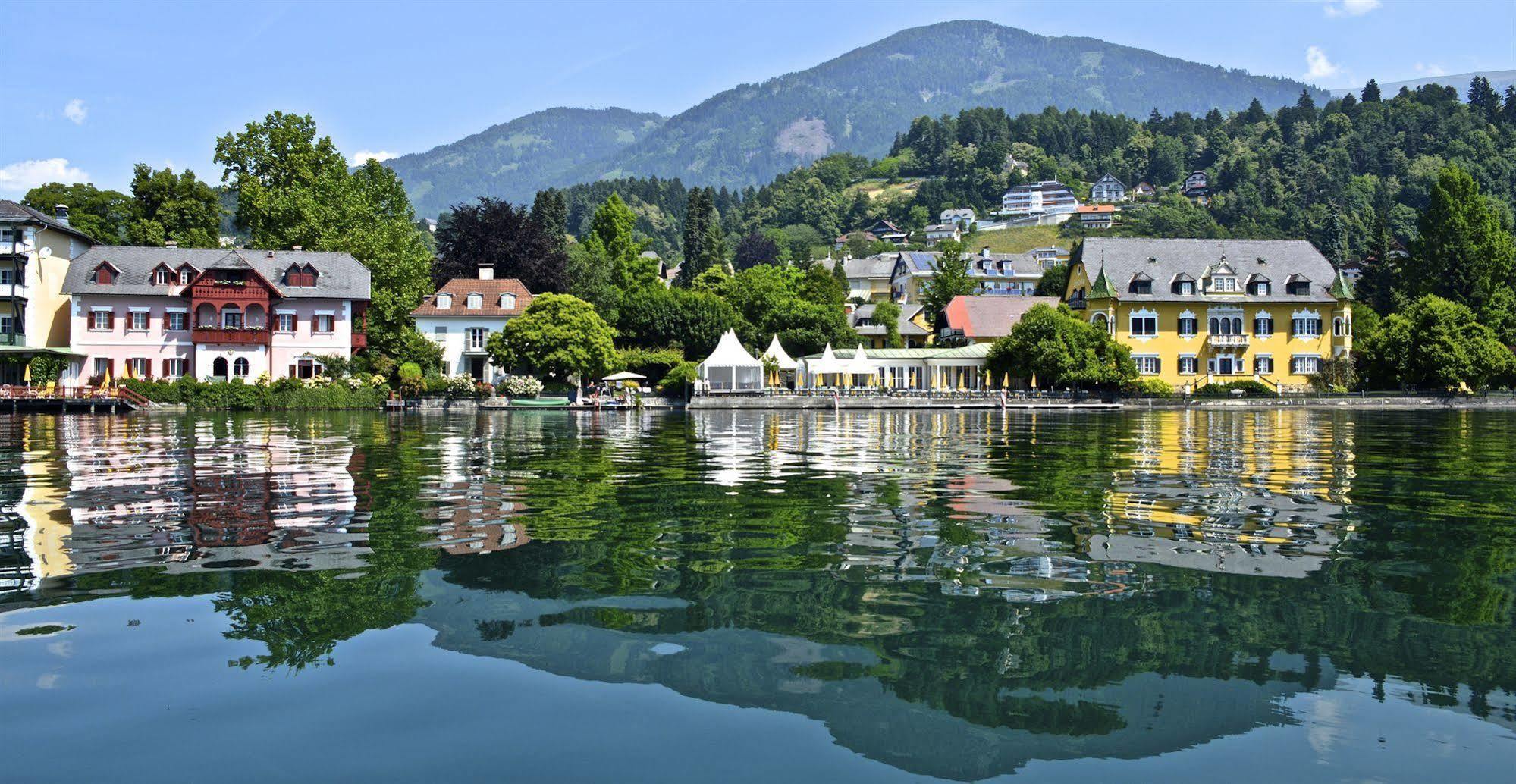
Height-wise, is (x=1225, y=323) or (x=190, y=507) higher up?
(x=1225, y=323)

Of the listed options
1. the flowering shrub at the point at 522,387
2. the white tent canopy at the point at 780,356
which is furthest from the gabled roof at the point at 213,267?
the white tent canopy at the point at 780,356

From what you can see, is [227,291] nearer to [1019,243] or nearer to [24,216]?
[24,216]

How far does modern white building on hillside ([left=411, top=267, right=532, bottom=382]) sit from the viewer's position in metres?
73.7

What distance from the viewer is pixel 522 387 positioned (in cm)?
6309

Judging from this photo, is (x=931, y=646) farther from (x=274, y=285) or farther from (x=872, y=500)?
(x=274, y=285)

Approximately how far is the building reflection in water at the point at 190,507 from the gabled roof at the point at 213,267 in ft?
119

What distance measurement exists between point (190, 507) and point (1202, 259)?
252 feet

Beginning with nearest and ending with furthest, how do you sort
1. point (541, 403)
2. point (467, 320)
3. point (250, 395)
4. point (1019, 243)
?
1. point (250, 395)
2. point (541, 403)
3. point (467, 320)
4. point (1019, 243)

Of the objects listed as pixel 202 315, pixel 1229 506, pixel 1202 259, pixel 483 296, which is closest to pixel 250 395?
pixel 202 315

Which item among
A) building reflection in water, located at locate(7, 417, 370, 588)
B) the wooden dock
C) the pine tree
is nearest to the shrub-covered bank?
the wooden dock

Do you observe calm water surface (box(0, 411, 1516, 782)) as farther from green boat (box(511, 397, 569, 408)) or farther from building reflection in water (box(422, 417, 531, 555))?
green boat (box(511, 397, 569, 408))

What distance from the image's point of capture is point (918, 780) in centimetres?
588

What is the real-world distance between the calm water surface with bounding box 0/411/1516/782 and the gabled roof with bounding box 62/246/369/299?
163 feet

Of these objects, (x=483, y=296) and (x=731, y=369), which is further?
(x=483, y=296)
